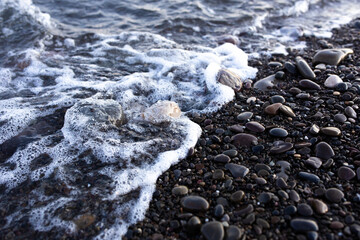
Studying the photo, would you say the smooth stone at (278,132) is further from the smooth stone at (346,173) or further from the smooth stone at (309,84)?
the smooth stone at (309,84)

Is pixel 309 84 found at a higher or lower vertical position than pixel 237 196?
higher

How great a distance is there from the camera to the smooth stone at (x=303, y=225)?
6.66ft

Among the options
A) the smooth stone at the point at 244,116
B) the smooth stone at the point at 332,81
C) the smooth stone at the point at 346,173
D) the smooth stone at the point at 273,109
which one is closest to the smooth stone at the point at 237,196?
the smooth stone at the point at 346,173

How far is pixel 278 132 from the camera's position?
292 cm

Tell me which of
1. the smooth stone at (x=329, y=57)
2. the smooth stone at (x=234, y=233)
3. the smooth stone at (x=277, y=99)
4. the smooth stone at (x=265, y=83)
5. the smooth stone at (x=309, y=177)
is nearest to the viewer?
the smooth stone at (x=234, y=233)

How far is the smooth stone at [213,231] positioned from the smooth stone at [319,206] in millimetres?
675

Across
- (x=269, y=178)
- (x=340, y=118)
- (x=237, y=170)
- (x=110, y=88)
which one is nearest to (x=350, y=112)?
(x=340, y=118)

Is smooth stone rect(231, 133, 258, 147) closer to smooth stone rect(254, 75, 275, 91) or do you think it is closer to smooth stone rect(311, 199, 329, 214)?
smooth stone rect(311, 199, 329, 214)

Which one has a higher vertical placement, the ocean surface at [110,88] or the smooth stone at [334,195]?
the smooth stone at [334,195]

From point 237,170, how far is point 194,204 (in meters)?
0.50

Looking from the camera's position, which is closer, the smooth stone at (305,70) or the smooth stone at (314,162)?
the smooth stone at (314,162)

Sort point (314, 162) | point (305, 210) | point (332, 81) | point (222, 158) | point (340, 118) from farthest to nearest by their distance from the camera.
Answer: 1. point (332, 81)
2. point (340, 118)
3. point (222, 158)
4. point (314, 162)
5. point (305, 210)

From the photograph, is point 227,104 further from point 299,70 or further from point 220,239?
point 220,239

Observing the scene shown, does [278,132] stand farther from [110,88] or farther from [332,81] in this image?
[110,88]
